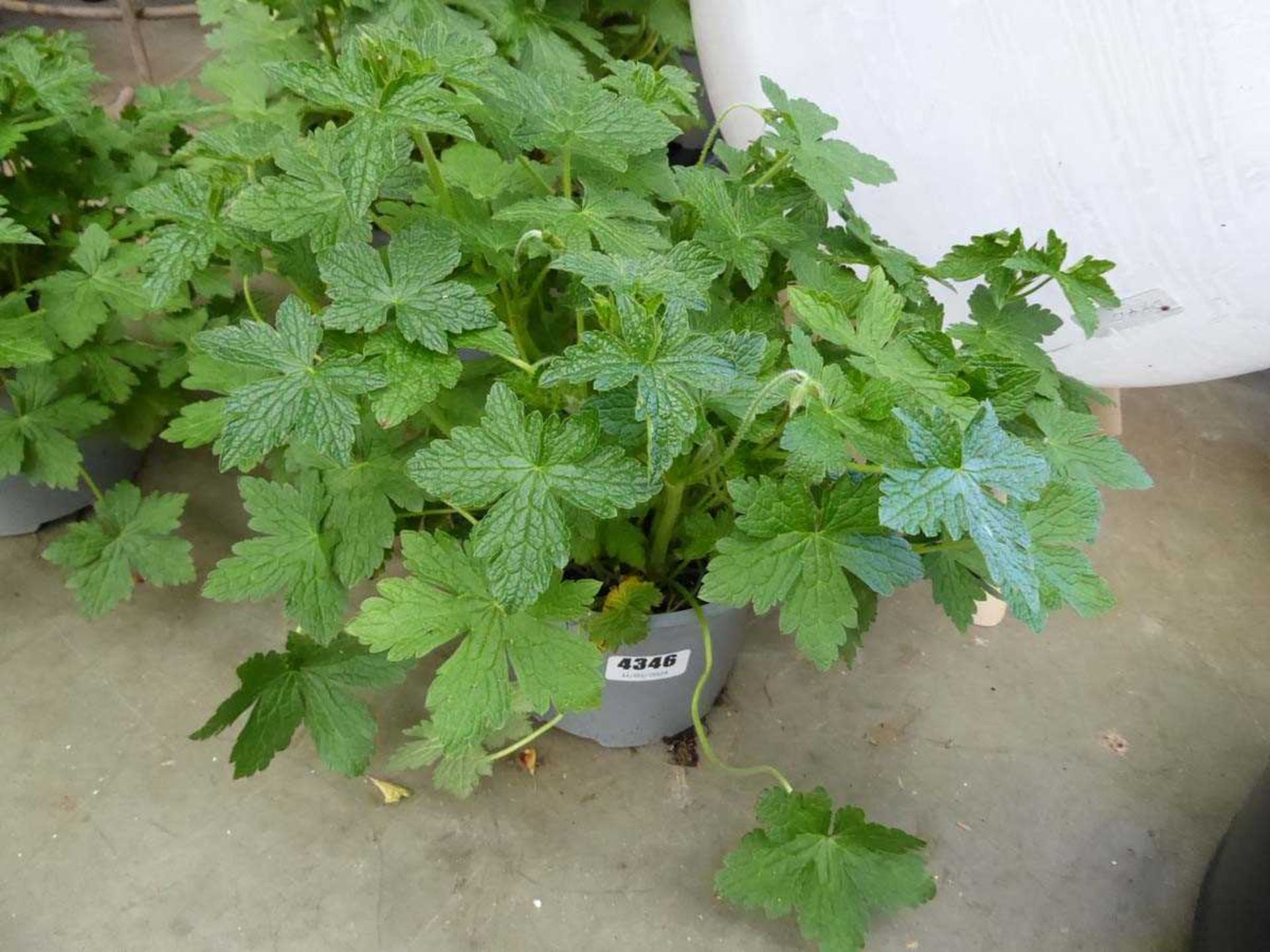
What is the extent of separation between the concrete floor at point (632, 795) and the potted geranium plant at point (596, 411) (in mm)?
182

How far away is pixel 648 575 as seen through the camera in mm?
965

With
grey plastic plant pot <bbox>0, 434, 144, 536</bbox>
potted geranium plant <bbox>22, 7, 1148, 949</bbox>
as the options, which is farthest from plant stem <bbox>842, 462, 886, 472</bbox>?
grey plastic plant pot <bbox>0, 434, 144, 536</bbox>

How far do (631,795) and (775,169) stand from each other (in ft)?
2.35

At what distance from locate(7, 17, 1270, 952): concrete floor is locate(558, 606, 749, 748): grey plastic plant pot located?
0.05 m

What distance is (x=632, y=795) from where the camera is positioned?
1136mm

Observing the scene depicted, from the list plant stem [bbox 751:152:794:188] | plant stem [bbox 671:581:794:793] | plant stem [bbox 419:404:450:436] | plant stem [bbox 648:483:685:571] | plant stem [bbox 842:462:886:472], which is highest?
plant stem [bbox 751:152:794:188]

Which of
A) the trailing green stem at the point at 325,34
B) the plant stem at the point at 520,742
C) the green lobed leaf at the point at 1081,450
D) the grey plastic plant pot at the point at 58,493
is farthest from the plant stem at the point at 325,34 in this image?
the green lobed leaf at the point at 1081,450

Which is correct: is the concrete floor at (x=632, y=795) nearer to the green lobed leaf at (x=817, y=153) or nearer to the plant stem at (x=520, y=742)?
the plant stem at (x=520, y=742)

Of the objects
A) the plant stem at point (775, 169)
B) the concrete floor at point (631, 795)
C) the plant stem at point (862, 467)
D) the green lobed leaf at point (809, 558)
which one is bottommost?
the concrete floor at point (631, 795)

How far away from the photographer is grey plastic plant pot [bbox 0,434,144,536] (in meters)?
1.28

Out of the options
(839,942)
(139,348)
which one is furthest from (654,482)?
(139,348)

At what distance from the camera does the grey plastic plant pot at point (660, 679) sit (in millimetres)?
947

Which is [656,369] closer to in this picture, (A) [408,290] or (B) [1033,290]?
(A) [408,290]

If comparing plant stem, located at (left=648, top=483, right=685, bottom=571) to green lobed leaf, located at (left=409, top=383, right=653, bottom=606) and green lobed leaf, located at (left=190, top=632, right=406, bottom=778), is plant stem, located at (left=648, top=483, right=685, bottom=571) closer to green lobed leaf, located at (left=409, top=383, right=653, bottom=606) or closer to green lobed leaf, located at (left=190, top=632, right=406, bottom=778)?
green lobed leaf, located at (left=409, top=383, right=653, bottom=606)
